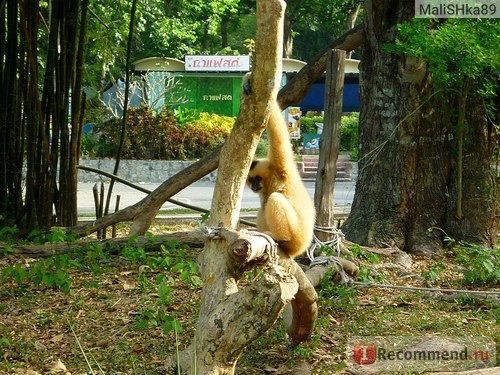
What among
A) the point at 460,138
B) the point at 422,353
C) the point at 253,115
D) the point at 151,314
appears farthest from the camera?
the point at 460,138

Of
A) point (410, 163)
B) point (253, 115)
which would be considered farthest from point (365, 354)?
point (410, 163)

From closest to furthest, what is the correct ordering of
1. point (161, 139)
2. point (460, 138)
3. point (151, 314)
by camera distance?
point (151, 314) → point (460, 138) → point (161, 139)

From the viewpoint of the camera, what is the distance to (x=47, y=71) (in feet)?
31.7

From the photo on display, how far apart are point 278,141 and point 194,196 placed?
1535 centimetres

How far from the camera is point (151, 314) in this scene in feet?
22.0

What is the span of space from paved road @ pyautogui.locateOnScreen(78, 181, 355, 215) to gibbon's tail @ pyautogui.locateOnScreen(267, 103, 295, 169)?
34.1 ft

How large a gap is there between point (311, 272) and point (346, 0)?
16128 millimetres

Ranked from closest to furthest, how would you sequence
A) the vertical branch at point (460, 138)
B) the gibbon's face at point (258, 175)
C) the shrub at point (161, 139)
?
the gibbon's face at point (258, 175), the vertical branch at point (460, 138), the shrub at point (161, 139)

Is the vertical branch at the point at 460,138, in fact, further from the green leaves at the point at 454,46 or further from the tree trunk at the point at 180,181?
the tree trunk at the point at 180,181

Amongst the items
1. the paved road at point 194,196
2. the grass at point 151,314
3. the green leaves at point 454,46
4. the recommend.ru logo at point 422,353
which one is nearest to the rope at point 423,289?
the grass at point 151,314

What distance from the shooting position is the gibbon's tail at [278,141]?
594cm

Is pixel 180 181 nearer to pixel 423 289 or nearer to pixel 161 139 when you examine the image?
pixel 423 289

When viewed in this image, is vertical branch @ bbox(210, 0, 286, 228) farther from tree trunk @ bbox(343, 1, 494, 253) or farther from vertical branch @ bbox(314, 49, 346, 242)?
tree trunk @ bbox(343, 1, 494, 253)

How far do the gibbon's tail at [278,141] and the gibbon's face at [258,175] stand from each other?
5.2 inches
